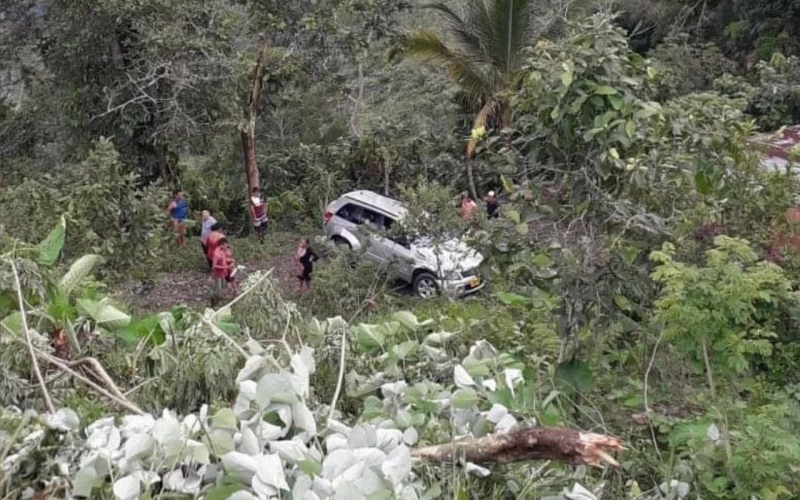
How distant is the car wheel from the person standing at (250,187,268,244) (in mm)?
5293

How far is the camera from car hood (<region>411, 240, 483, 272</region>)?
10484 mm

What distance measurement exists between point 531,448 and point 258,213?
534 inches

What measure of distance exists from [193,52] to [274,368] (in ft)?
37.1

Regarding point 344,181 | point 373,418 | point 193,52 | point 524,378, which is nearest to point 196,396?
point 373,418

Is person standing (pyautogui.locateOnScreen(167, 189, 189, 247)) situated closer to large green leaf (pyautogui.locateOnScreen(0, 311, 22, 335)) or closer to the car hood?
the car hood

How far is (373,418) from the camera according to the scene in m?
3.99

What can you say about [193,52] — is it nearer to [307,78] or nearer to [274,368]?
[307,78]

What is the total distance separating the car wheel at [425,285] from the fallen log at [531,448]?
8082 mm

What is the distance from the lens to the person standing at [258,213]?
652 inches

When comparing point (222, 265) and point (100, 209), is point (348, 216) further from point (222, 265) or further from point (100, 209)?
point (100, 209)

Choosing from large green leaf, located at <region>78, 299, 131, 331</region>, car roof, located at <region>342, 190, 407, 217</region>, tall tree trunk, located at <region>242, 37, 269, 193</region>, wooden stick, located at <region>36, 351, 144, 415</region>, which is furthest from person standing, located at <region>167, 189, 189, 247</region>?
wooden stick, located at <region>36, 351, 144, 415</region>

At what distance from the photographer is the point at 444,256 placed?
1109cm

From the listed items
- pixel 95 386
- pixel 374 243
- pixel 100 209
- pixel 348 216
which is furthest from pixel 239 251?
pixel 95 386

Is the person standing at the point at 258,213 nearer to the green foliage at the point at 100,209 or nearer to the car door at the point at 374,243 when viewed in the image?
the green foliage at the point at 100,209
